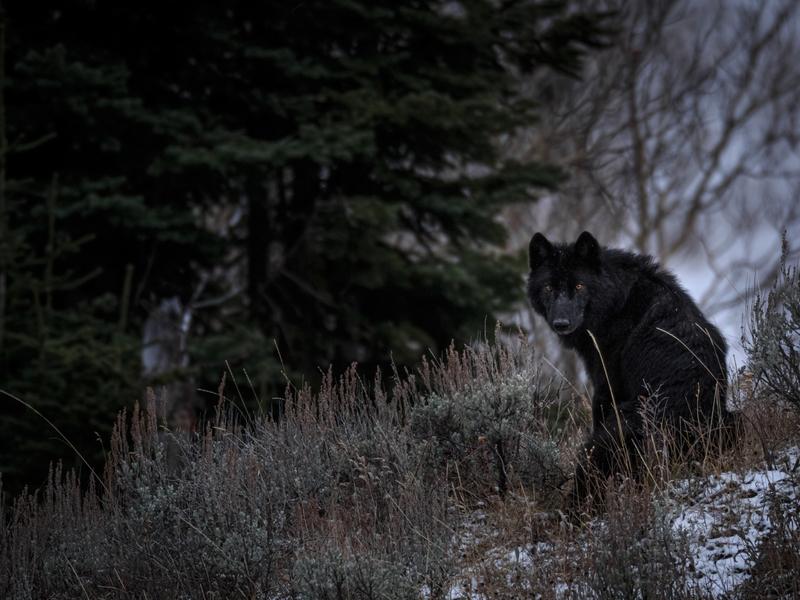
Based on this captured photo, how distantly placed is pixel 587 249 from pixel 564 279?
264 millimetres

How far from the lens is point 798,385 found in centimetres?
468

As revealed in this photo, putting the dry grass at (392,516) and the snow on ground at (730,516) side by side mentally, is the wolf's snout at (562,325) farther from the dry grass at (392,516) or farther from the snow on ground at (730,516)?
the snow on ground at (730,516)

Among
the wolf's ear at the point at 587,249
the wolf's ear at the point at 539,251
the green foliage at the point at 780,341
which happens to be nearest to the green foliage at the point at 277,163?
the wolf's ear at the point at 539,251

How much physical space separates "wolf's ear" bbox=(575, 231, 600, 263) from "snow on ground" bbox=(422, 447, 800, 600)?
169cm

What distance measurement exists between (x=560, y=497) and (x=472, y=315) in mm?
7233

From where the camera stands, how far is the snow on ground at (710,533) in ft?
14.2

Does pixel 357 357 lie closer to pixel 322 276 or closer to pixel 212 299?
pixel 322 276

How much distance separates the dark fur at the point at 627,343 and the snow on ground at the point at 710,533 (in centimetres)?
34

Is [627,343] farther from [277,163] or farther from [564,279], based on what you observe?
[277,163]

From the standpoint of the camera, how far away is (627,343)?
5602 millimetres

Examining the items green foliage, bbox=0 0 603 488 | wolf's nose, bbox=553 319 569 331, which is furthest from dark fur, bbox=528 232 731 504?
green foliage, bbox=0 0 603 488

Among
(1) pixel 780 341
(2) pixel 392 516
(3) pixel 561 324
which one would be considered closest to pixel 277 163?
(3) pixel 561 324

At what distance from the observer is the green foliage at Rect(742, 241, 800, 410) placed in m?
4.69

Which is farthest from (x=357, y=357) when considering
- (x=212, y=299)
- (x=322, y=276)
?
(x=212, y=299)
